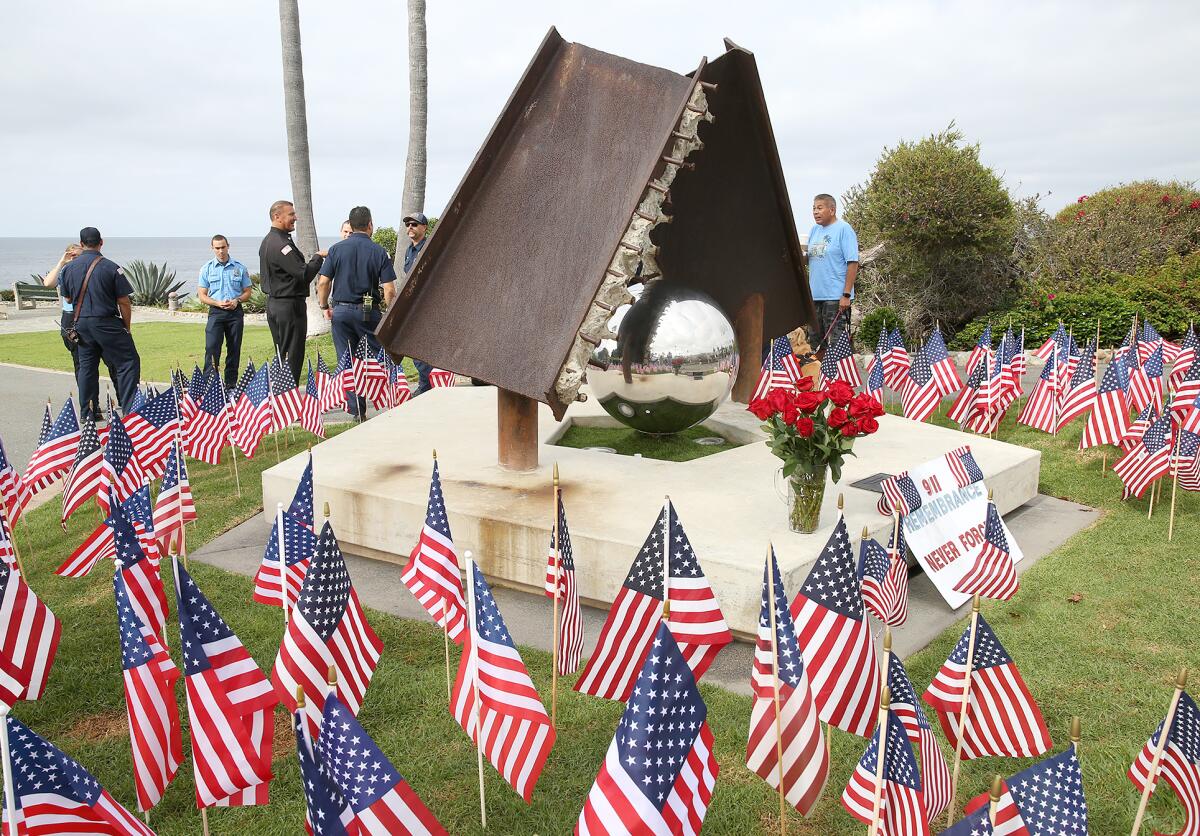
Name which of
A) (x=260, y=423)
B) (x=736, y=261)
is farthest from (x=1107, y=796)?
(x=260, y=423)

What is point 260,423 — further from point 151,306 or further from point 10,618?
point 151,306

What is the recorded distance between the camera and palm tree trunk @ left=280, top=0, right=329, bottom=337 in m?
17.9

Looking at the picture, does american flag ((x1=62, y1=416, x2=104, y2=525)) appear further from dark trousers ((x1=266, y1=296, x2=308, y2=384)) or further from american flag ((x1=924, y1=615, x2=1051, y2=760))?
american flag ((x1=924, y1=615, x2=1051, y2=760))

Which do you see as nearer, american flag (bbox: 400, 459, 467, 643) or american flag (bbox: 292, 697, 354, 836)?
american flag (bbox: 292, 697, 354, 836)

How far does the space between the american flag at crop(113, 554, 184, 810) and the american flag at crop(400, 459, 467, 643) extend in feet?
3.89

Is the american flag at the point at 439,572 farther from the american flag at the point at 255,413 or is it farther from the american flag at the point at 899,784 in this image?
the american flag at the point at 255,413

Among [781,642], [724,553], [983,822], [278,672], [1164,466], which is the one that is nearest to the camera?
[983,822]

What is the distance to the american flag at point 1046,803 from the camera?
264 cm

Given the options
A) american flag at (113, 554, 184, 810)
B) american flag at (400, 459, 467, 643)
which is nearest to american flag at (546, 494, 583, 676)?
american flag at (400, 459, 467, 643)

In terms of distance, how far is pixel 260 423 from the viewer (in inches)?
347

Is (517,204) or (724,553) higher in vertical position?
(517,204)

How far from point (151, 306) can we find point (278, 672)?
30554mm

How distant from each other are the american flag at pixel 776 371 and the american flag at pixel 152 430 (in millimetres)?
5257

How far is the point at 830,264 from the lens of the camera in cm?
1105
